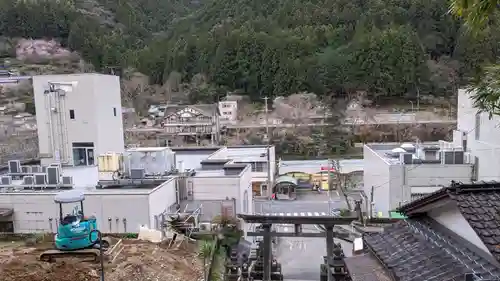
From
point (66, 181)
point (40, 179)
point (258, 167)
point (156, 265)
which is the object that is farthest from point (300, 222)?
point (258, 167)

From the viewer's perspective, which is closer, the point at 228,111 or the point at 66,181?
the point at 66,181

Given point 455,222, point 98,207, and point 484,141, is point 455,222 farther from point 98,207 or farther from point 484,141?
point 484,141

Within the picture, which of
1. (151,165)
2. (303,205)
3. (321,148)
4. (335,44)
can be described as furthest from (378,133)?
(151,165)

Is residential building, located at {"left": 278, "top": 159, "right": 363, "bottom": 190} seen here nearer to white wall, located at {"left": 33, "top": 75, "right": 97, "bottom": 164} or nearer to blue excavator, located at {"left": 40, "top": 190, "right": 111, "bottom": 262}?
white wall, located at {"left": 33, "top": 75, "right": 97, "bottom": 164}

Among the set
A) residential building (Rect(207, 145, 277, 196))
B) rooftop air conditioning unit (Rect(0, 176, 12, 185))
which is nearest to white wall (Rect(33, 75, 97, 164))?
rooftop air conditioning unit (Rect(0, 176, 12, 185))

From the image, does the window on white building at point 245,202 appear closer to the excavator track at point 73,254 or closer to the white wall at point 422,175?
the white wall at point 422,175

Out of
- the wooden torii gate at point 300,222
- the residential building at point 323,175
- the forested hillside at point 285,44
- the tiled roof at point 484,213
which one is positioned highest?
the forested hillside at point 285,44

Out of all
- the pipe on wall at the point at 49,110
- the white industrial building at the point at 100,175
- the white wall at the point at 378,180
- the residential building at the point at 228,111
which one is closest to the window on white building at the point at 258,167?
the white industrial building at the point at 100,175
